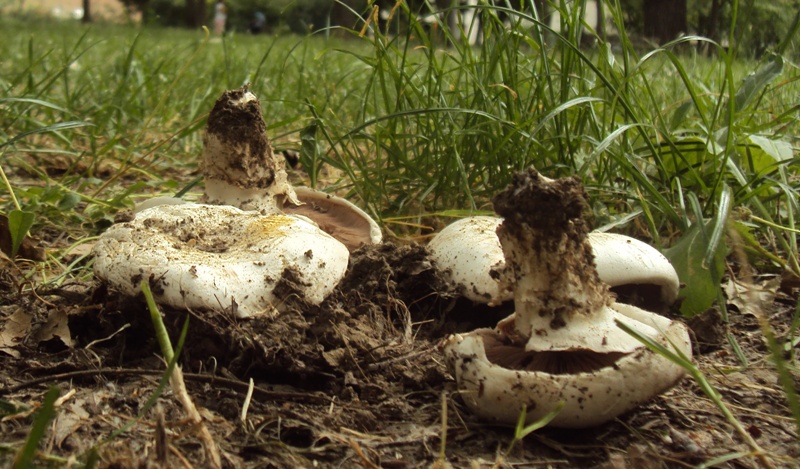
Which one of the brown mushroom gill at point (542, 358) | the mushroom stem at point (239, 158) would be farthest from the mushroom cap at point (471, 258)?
the mushroom stem at point (239, 158)

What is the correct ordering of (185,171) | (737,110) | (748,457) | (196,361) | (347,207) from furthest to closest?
(185,171) → (737,110) → (347,207) → (196,361) → (748,457)

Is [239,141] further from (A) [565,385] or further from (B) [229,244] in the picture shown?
(A) [565,385]

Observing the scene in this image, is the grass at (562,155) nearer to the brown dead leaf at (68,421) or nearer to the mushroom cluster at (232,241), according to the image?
the mushroom cluster at (232,241)

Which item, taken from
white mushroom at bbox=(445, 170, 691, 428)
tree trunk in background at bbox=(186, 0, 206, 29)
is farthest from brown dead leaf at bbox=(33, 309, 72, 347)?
tree trunk in background at bbox=(186, 0, 206, 29)

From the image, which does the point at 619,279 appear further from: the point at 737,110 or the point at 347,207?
the point at 737,110

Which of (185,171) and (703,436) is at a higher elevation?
(703,436)

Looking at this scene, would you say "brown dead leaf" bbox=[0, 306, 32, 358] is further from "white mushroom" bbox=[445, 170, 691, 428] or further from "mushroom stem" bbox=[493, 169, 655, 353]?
"mushroom stem" bbox=[493, 169, 655, 353]

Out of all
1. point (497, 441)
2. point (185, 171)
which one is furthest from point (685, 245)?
point (185, 171)
